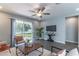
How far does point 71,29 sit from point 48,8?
31.6 inches

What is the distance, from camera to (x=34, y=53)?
5.84ft

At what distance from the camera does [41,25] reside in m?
1.91

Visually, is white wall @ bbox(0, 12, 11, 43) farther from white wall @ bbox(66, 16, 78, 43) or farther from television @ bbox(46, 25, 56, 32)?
white wall @ bbox(66, 16, 78, 43)

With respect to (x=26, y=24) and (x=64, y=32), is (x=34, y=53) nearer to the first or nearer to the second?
(x=26, y=24)

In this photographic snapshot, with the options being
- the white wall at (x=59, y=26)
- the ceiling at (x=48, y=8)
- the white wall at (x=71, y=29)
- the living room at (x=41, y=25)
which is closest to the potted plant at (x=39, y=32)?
the living room at (x=41, y=25)

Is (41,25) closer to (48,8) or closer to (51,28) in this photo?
(51,28)

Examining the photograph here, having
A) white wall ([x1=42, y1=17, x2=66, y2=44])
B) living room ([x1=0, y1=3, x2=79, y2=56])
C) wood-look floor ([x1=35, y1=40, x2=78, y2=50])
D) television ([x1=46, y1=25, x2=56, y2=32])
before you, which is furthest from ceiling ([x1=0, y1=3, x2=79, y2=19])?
wood-look floor ([x1=35, y1=40, x2=78, y2=50])

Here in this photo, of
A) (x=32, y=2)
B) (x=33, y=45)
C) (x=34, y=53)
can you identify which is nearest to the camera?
Answer: (x=32, y=2)

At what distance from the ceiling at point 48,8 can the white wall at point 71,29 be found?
0.18m

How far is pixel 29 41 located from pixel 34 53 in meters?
0.29

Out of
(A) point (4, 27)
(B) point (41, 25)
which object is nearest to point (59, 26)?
(B) point (41, 25)

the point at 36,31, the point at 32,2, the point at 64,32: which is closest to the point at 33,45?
the point at 36,31

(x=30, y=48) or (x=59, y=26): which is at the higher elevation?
(x=59, y=26)

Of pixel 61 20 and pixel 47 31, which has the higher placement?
pixel 61 20
